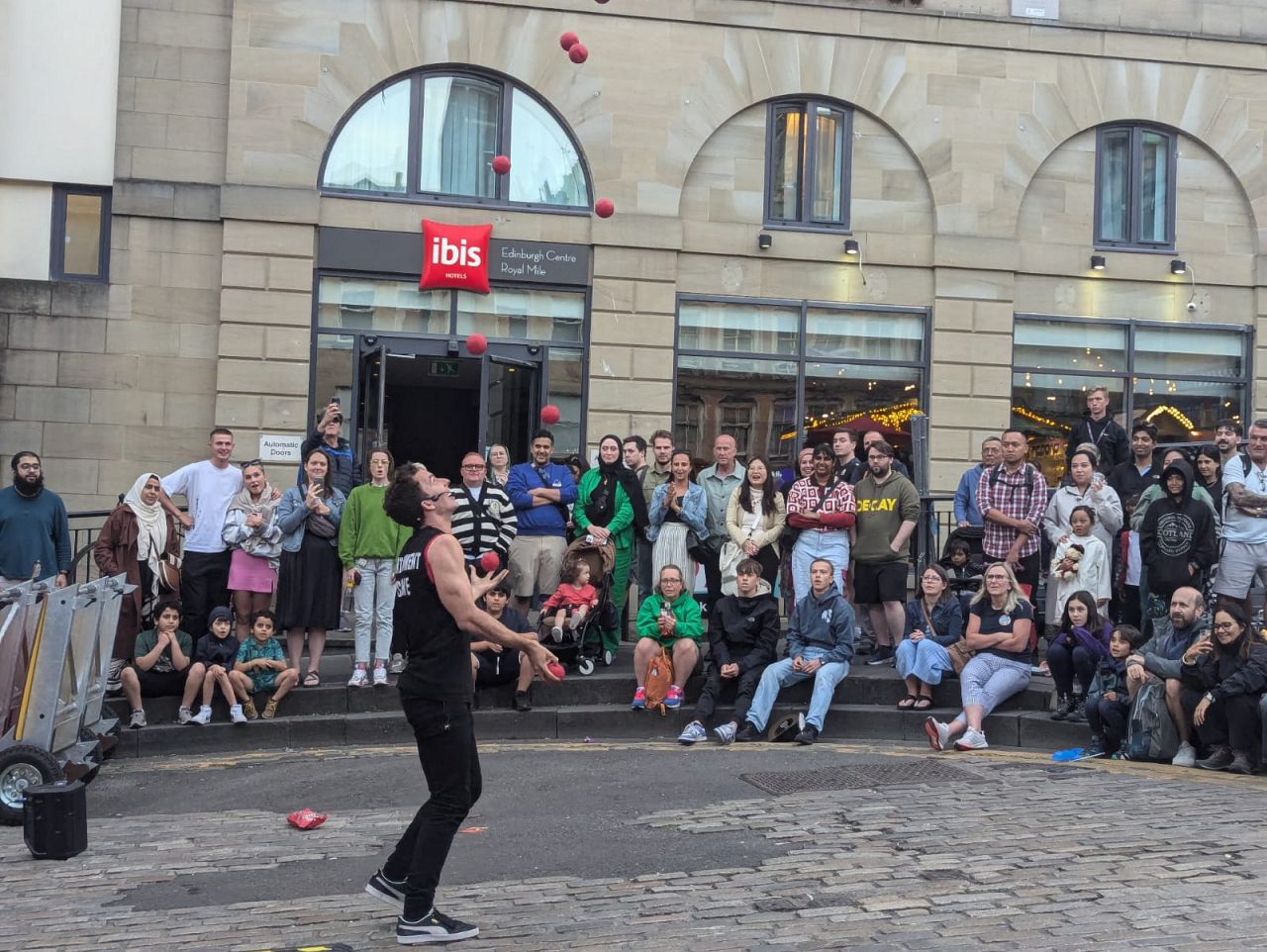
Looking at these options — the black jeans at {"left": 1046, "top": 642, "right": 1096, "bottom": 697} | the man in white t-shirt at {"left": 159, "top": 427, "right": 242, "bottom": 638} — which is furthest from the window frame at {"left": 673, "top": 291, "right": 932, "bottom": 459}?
the black jeans at {"left": 1046, "top": 642, "right": 1096, "bottom": 697}

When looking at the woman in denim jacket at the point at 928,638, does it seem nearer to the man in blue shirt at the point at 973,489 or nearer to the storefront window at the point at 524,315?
the man in blue shirt at the point at 973,489

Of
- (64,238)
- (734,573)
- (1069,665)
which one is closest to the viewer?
(1069,665)

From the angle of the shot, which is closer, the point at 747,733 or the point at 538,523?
the point at 747,733

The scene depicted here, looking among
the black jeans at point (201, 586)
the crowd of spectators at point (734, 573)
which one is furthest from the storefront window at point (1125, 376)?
the black jeans at point (201, 586)

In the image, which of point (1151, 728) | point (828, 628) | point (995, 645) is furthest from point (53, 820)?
point (1151, 728)

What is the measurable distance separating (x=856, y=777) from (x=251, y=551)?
541 centimetres

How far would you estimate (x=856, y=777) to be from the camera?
10.3 metres

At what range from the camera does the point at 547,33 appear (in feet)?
57.1

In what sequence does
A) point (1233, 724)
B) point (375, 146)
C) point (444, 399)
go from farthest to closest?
point (444, 399)
point (375, 146)
point (1233, 724)

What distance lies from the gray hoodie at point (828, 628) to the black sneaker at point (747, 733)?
0.74m

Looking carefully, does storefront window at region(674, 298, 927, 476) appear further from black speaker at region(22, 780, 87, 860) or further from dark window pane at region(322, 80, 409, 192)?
black speaker at region(22, 780, 87, 860)

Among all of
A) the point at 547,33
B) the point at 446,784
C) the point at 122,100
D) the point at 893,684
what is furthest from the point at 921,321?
the point at 446,784

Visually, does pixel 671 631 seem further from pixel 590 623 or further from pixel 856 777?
pixel 856 777

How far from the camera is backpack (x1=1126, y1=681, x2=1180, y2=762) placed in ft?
36.1
